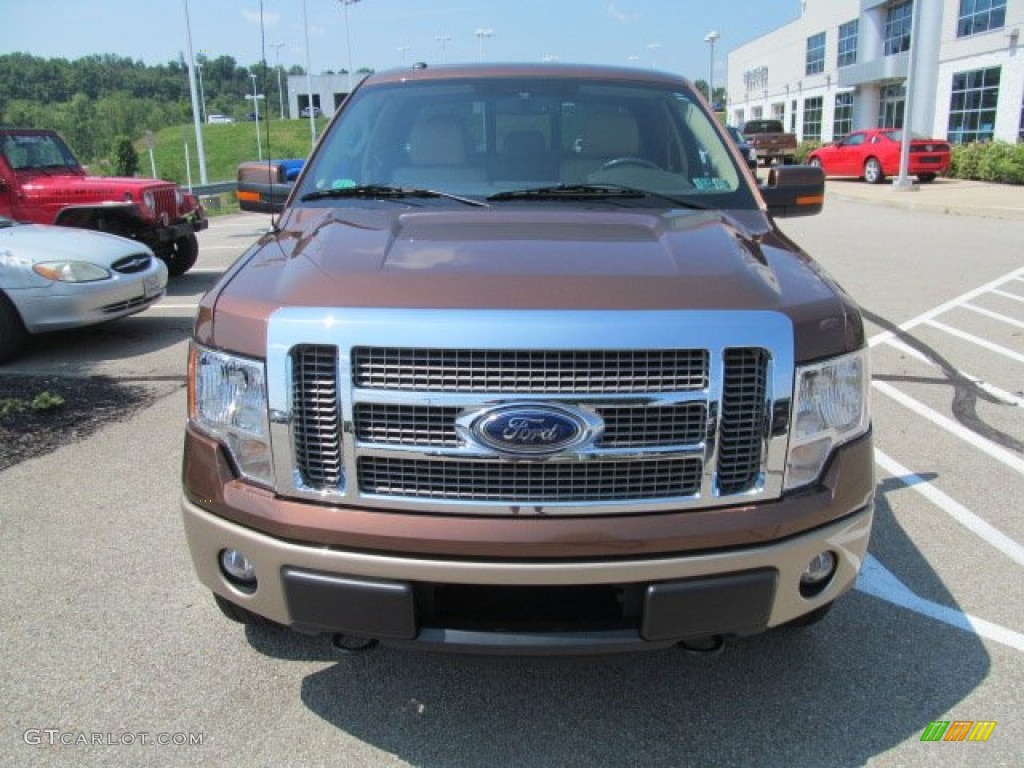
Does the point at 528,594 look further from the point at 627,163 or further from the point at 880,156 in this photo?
the point at 880,156

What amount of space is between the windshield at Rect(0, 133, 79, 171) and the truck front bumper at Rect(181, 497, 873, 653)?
10.8m

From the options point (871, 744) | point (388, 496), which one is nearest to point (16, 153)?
point (388, 496)

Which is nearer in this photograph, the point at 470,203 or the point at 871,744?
the point at 871,744

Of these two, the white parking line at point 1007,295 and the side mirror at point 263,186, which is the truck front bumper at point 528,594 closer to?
the side mirror at point 263,186

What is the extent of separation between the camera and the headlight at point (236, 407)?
2205 millimetres

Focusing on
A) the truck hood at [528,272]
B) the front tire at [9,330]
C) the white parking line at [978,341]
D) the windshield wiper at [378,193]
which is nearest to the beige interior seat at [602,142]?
the windshield wiper at [378,193]

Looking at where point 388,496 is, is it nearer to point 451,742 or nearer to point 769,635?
point 451,742

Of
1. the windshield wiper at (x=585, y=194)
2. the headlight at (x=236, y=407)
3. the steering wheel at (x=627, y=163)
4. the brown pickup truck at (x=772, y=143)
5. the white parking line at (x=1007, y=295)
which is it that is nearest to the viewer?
the headlight at (x=236, y=407)

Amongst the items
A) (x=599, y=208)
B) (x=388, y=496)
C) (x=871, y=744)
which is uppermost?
(x=599, y=208)

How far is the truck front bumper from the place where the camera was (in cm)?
211

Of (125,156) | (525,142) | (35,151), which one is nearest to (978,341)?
(525,142)

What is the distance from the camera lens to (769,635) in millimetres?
2943

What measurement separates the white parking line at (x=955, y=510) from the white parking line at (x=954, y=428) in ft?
1.99

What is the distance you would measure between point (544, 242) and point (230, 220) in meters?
21.2
